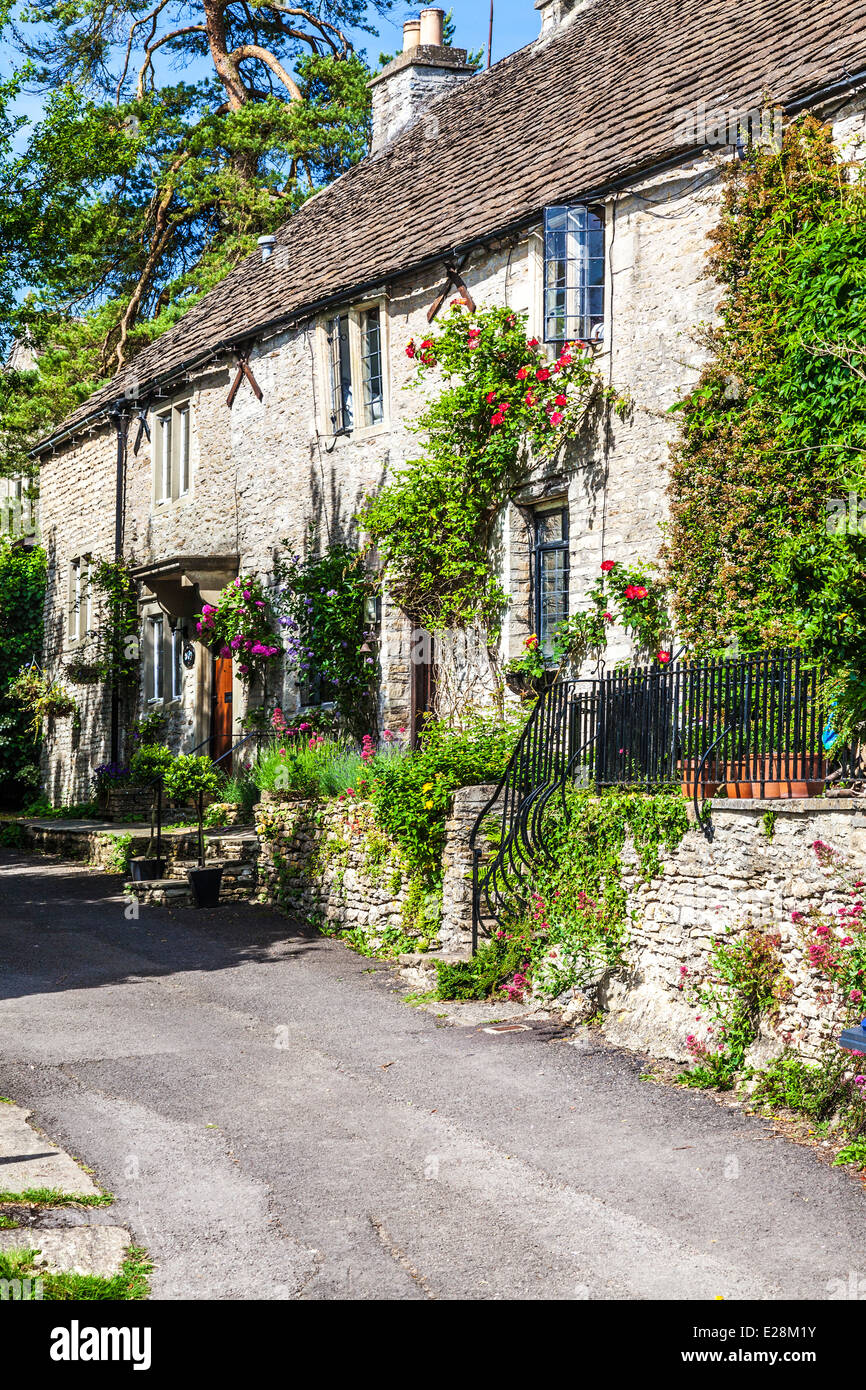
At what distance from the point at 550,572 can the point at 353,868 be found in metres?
3.86

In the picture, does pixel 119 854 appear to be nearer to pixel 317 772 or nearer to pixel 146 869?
pixel 146 869

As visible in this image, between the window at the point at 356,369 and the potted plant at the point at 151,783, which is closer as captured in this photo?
the potted plant at the point at 151,783

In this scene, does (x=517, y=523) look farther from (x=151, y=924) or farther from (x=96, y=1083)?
(x=96, y=1083)

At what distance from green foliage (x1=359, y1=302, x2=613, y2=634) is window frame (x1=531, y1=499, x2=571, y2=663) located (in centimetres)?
39

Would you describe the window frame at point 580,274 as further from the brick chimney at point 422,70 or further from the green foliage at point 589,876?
the brick chimney at point 422,70

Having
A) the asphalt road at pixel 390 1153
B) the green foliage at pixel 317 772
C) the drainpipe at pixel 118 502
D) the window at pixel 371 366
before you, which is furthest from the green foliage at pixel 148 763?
A: the asphalt road at pixel 390 1153

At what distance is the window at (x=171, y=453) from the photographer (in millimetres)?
23188

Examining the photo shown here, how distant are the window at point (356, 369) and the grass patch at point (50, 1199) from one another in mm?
12530

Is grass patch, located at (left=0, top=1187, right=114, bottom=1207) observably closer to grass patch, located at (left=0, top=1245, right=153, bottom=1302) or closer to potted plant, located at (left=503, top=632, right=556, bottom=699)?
grass patch, located at (left=0, top=1245, right=153, bottom=1302)

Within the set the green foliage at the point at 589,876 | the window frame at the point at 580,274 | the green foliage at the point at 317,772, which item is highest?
the window frame at the point at 580,274

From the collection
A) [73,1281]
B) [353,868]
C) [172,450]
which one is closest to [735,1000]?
[73,1281]

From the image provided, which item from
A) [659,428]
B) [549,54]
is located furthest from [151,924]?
[549,54]

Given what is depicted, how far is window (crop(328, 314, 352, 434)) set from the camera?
1820 cm

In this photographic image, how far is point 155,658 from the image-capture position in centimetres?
2416
